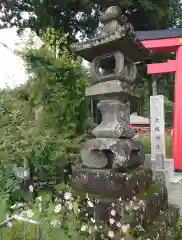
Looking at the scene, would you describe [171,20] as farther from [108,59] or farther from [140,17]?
[108,59]

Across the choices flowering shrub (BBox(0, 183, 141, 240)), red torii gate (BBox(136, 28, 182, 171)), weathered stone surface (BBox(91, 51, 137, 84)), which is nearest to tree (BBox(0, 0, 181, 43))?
red torii gate (BBox(136, 28, 182, 171))

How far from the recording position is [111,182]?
2.34 meters

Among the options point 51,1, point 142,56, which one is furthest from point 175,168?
point 51,1

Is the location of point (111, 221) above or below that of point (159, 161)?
above

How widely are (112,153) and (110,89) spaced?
25.2 inches

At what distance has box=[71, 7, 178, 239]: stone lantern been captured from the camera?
231 cm

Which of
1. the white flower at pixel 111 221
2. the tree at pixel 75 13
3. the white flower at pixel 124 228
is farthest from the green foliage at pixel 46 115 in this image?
the tree at pixel 75 13

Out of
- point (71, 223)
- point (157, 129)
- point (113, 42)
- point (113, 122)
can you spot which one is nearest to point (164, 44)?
point (157, 129)

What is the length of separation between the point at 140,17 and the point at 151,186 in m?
13.2

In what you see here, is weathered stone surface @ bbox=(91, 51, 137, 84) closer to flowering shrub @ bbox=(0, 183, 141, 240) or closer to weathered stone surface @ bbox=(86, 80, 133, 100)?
weathered stone surface @ bbox=(86, 80, 133, 100)

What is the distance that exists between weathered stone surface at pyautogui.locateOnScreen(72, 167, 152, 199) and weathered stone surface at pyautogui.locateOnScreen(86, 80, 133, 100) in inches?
30.6

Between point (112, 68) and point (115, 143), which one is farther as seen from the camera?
point (112, 68)

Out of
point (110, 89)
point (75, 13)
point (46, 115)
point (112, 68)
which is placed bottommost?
point (46, 115)

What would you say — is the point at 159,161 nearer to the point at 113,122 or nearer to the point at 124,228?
the point at 113,122
